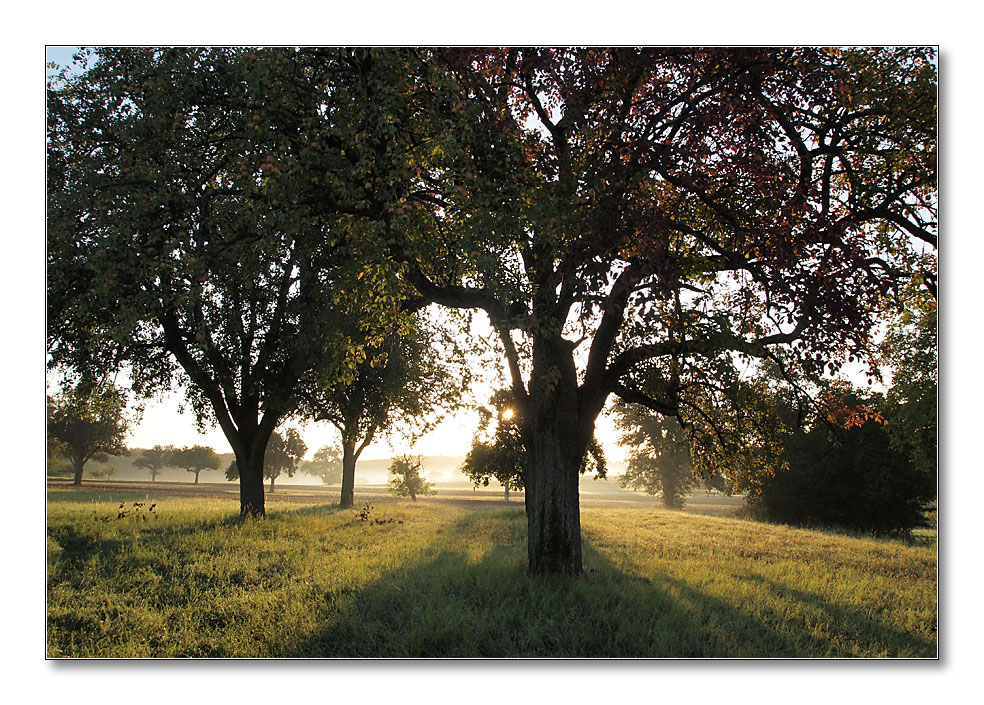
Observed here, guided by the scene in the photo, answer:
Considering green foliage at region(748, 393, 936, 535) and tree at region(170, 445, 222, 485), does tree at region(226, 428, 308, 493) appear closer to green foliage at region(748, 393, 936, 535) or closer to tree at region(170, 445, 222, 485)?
tree at region(170, 445, 222, 485)

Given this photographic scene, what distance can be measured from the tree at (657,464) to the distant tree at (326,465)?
16.6 meters

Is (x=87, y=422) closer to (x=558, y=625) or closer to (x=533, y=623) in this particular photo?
(x=533, y=623)

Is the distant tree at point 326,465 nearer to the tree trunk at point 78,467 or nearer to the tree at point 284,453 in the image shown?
the tree at point 284,453

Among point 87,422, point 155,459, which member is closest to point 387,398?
point 155,459

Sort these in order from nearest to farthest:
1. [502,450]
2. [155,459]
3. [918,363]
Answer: [918,363]
[155,459]
[502,450]

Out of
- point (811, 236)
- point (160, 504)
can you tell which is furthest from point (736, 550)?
point (160, 504)

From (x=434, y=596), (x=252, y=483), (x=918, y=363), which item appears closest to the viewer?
(x=434, y=596)

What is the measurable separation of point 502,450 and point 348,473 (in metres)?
4.71

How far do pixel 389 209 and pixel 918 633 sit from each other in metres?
7.08

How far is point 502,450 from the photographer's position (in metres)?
9.27

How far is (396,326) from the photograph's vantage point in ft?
27.3

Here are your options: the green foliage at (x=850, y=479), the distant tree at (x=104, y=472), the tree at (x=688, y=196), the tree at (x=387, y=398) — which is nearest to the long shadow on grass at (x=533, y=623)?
the tree at (x=688, y=196)

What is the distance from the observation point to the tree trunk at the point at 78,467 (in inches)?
239
